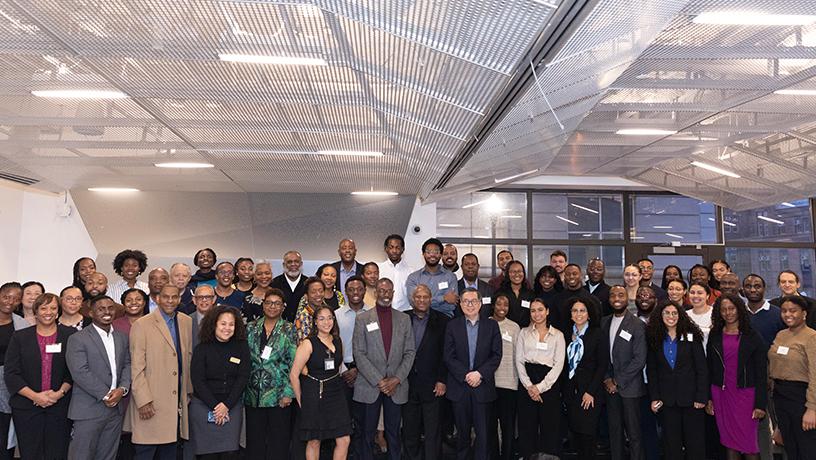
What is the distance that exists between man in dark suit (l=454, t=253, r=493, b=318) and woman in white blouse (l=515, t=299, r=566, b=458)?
704 mm

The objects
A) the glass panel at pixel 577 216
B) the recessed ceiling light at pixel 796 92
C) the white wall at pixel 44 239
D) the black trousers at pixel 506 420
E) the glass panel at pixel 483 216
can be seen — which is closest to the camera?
the recessed ceiling light at pixel 796 92

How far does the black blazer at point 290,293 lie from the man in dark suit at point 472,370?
5.52 feet

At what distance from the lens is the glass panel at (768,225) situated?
36.7 feet

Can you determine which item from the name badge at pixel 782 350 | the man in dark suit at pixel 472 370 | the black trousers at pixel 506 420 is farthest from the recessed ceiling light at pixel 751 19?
the black trousers at pixel 506 420

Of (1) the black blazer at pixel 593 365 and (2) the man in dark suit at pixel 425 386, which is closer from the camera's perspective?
(1) the black blazer at pixel 593 365

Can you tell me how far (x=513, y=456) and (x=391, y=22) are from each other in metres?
4.49

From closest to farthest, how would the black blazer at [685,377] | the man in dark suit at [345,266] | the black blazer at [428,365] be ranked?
the black blazer at [685,377], the black blazer at [428,365], the man in dark suit at [345,266]

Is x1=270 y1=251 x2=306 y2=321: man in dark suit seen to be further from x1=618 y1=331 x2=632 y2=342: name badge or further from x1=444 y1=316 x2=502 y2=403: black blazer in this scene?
x1=618 y1=331 x2=632 y2=342: name badge

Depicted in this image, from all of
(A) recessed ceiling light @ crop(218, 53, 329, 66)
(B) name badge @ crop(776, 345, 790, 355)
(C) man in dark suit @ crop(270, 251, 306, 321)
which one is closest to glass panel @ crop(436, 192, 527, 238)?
(C) man in dark suit @ crop(270, 251, 306, 321)

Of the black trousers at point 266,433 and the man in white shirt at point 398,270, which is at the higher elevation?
the man in white shirt at point 398,270

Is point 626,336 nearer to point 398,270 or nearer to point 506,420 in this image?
point 506,420

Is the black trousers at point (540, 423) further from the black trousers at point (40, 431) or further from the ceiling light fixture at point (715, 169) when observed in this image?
the ceiling light fixture at point (715, 169)

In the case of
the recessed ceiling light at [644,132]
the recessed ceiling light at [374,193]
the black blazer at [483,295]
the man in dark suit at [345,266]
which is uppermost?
the recessed ceiling light at [644,132]

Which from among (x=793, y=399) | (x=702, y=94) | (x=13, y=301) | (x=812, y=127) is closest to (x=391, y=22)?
(x=702, y=94)
